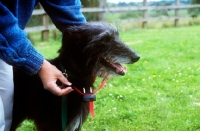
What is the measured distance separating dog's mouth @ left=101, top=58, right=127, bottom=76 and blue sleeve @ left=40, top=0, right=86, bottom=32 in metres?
0.33

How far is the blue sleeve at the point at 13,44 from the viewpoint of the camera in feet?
6.17

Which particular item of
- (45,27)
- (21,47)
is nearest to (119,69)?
(21,47)

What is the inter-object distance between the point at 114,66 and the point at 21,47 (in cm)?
82

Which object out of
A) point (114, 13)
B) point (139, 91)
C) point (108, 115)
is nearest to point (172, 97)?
point (139, 91)

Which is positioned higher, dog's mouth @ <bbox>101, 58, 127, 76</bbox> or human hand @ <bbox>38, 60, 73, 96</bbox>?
human hand @ <bbox>38, 60, 73, 96</bbox>

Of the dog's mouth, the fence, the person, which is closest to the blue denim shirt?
the person

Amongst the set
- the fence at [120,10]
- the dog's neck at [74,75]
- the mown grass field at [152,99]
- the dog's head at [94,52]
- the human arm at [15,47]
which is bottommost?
the fence at [120,10]

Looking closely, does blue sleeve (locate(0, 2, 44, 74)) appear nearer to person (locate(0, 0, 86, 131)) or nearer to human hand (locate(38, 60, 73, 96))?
person (locate(0, 0, 86, 131))

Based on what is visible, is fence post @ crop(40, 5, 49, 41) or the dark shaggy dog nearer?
the dark shaggy dog

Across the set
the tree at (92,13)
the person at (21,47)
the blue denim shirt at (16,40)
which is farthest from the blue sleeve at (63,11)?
the tree at (92,13)

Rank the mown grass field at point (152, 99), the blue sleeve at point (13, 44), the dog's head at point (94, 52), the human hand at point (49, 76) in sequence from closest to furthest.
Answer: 1. the blue sleeve at point (13, 44)
2. the human hand at point (49, 76)
3. the dog's head at point (94, 52)
4. the mown grass field at point (152, 99)

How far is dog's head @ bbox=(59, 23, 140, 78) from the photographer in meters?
2.52

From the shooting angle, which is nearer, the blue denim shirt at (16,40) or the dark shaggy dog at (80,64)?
the blue denim shirt at (16,40)

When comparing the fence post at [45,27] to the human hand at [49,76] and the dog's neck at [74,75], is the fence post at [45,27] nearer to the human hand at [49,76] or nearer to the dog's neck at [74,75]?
the dog's neck at [74,75]
